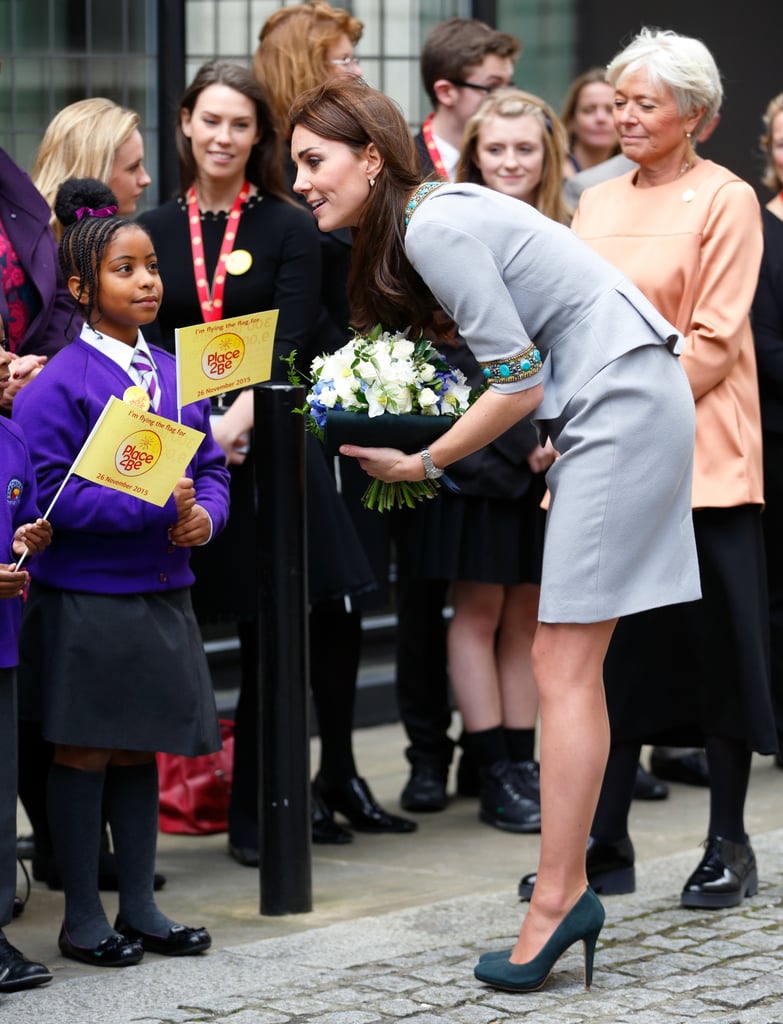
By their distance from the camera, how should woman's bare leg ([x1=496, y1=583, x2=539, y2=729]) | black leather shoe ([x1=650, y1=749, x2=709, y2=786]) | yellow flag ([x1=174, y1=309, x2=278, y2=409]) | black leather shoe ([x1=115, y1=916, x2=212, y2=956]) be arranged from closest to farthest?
yellow flag ([x1=174, y1=309, x2=278, y2=409]) < black leather shoe ([x1=115, y1=916, x2=212, y2=956]) < woman's bare leg ([x1=496, y1=583, x2=539, y2=729]) < black leather shoe ([x1=650, y1=749, x2=709, y2=786])

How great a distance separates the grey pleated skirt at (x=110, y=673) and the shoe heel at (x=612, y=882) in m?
1.12

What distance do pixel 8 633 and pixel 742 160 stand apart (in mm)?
4899

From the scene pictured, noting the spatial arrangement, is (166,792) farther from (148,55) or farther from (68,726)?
(148,55)

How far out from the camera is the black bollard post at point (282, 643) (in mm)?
4520

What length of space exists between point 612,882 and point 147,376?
175 cm

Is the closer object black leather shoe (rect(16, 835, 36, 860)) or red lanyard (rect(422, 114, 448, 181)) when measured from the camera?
black leather shoe (rect(16, 835, 36, 860))

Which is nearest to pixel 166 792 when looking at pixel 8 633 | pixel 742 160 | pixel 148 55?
pixel 8 633

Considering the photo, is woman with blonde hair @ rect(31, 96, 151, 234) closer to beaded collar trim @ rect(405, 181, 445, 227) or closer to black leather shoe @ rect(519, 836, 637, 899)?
beaded collar trim @ rect(405, 181, 445, 227)

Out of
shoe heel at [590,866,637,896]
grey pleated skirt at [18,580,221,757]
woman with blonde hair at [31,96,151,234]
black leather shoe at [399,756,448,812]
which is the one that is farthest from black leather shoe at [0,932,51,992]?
black leather shoe at [399,756,448,812]

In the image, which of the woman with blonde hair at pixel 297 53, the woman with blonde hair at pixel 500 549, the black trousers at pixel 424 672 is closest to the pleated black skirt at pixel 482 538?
the woman with blonde hair at pixel 500 549

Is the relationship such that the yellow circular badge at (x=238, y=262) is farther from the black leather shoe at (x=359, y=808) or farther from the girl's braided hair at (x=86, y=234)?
the black leather shoe at (x=359, y=808)

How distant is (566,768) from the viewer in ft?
12.5

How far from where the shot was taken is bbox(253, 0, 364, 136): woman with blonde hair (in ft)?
17.7

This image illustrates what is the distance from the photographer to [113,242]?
13.7 feet
